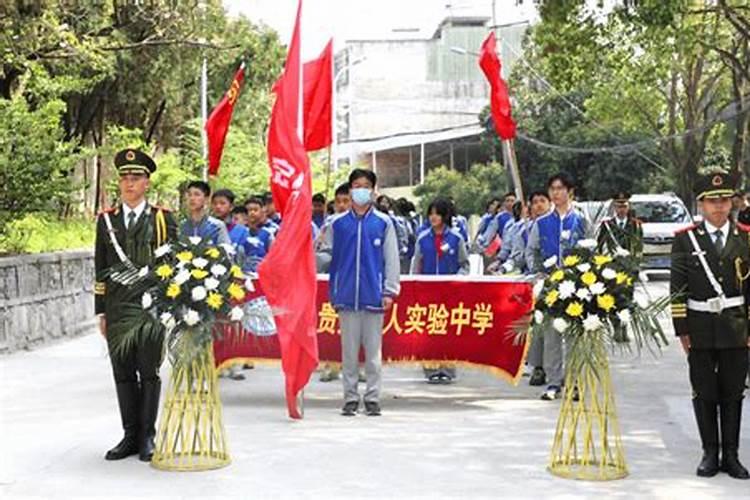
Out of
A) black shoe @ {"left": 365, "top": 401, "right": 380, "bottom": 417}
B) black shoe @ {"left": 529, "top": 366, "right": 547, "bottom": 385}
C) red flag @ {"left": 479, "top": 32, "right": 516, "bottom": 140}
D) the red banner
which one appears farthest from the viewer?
red flag @ {"left": 479, "top": 32, "right": 516, "bottom": 140}

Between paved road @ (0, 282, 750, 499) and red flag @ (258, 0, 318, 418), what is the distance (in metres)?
0.58

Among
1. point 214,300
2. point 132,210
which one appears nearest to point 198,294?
point 214,300

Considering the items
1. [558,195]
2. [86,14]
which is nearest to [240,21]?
[86,14]

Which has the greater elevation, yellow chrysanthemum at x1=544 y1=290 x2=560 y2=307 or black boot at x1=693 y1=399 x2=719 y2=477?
yellow chrysanthemum at x1=544 y1=290 x2=560 y2=307

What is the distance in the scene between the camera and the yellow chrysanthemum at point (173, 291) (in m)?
6.47

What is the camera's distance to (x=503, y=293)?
8.83 metres

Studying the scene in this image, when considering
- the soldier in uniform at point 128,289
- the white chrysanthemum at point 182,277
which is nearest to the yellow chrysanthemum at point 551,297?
the white chrysanthemum at point 182,277

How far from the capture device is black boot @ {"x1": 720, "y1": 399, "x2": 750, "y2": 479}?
628 cm

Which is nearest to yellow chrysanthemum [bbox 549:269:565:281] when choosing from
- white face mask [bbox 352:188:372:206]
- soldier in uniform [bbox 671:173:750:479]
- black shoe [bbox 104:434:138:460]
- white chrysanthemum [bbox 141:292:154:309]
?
soldier in uniform [bbox 671:173:750:479]

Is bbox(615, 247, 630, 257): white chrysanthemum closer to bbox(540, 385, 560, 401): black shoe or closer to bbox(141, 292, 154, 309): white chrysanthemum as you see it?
bbox(540, 385, 560, 401): black shoe

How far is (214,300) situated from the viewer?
653cm

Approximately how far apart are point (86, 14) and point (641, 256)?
12.3 metres

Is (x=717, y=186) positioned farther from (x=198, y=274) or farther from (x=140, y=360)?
(x=140, y=360)

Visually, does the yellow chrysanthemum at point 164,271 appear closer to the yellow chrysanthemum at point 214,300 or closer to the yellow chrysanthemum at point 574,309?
the yellow chrysanthemum at point 214,300
